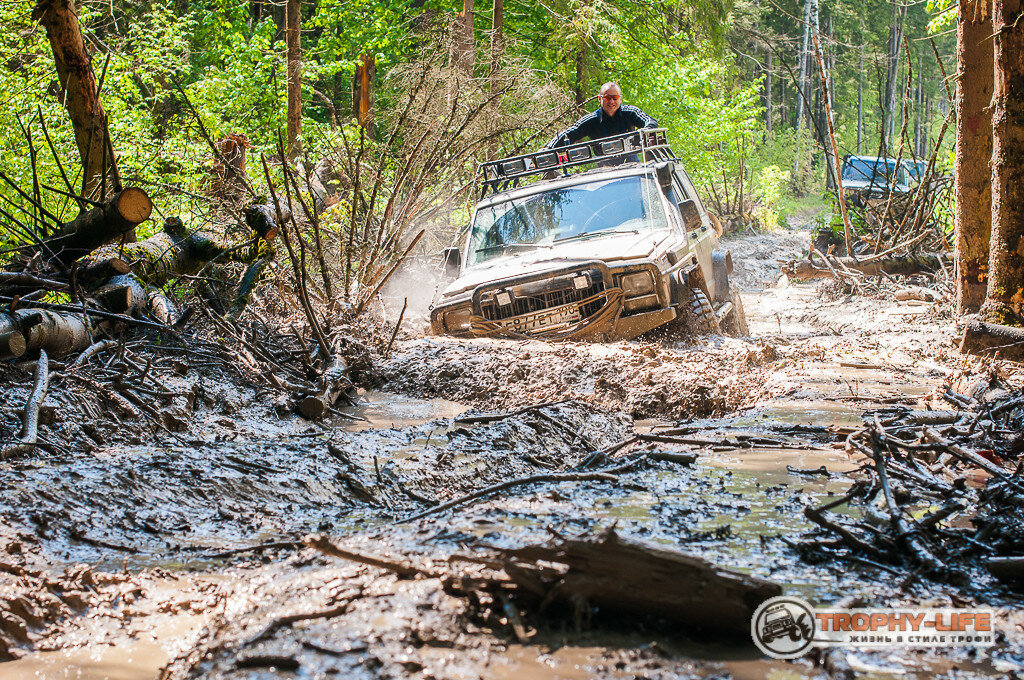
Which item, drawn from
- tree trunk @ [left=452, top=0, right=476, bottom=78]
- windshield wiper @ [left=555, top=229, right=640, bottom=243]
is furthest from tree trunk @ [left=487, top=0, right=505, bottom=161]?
windshield wiper @ [left=555, top=229, right=640, bottom=243]

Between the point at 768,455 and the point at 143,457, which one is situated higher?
the point at 143,457

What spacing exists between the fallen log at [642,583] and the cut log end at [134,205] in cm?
444

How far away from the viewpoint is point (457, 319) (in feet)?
23.8

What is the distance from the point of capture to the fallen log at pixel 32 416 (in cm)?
363

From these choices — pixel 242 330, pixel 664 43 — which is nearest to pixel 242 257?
pixel 242 330

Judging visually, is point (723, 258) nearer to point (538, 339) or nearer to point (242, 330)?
point (538, 339)

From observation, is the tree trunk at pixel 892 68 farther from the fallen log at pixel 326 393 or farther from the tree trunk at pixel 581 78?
the fallen log at pixel 326 393

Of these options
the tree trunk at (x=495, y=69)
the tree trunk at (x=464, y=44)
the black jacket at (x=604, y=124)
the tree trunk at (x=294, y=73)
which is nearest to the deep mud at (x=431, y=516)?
the black jacket at (x=604, y=124)

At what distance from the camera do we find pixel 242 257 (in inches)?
271

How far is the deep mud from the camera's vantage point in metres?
2.01

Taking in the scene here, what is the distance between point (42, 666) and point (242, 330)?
14.8ft

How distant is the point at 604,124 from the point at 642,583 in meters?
8.78

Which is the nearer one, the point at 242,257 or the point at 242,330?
the point at 242,330

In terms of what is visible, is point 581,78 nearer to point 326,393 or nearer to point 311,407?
point 326,393
